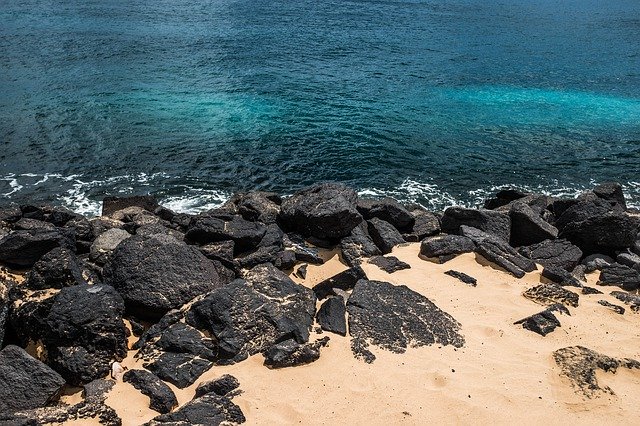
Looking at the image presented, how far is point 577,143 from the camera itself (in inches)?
961

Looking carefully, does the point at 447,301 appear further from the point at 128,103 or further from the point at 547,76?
the point at 547,76

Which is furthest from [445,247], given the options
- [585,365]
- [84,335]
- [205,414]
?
[84,335]

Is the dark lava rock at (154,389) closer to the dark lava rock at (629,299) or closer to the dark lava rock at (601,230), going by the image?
the dark lava rock at (629,299)

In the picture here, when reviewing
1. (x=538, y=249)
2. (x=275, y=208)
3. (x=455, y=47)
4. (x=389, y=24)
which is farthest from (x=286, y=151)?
(x=389, y=24)

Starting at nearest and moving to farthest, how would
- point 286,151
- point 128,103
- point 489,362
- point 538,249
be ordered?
point 489,362
point 538,249
point 286,151
point 128,103

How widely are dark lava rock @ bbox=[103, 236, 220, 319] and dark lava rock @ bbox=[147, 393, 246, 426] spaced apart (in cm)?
251

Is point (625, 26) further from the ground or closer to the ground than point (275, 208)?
further from the ground

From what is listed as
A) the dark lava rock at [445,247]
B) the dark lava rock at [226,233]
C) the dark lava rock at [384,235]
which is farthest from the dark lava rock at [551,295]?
the dark lava rock at [226,233]

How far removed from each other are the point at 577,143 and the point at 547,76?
14525 mm

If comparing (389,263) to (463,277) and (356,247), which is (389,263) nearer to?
(356,247)

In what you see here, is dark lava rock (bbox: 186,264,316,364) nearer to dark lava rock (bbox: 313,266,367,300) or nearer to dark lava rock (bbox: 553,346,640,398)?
dark lava rock (bbox: 313,266,367,300)

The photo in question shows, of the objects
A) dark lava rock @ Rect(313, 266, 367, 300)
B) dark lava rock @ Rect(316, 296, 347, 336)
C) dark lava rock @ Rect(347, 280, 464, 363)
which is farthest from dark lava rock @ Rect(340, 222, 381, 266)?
dark lava rock @ Rect(316, 296, 347, 336)

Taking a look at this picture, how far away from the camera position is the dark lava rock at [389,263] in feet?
38.8

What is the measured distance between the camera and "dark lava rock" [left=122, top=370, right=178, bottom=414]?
7.57m
